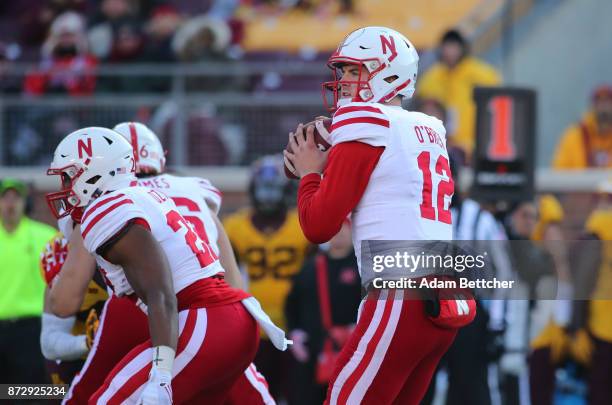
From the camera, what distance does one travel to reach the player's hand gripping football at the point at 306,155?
5.31 meters

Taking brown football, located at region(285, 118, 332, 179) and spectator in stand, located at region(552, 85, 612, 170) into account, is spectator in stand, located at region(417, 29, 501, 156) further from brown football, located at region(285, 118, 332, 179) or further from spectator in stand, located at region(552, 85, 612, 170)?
brown football, located at region(285, 118, 332, 179)

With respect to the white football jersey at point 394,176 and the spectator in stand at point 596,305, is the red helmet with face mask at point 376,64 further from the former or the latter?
the spectator in stand at point 596,305

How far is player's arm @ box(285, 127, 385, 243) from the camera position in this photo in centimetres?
506

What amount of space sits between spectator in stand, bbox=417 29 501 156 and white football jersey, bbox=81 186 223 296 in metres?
5.85

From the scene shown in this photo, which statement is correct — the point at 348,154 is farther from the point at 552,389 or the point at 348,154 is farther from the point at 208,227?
the point at 552,389

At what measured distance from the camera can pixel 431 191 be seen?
17.1 feet

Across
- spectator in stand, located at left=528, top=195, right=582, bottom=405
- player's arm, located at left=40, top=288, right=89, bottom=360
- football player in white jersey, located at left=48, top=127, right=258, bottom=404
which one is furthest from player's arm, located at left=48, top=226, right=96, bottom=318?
spectator in stand, located at left=528, top=195, right=582, bottom=405

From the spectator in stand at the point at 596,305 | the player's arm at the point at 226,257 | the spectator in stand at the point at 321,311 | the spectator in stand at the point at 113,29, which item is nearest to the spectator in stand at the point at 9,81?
the spectator in stand at the point at 113,29

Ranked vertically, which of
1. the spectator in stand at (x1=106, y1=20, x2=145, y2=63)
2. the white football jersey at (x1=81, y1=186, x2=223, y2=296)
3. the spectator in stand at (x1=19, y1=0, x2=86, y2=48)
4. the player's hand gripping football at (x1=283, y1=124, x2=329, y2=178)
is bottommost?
the white football jersey at (x1=81, y1=186, x2=223, y2=296)

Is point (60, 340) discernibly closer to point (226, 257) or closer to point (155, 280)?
point (226, 257)

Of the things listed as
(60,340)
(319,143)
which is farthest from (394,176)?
(60,340)

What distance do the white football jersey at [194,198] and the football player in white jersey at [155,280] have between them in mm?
335

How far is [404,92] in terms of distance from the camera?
17.7 ft

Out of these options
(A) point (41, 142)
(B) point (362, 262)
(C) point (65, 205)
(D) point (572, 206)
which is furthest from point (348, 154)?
(A) point (41, 142)
